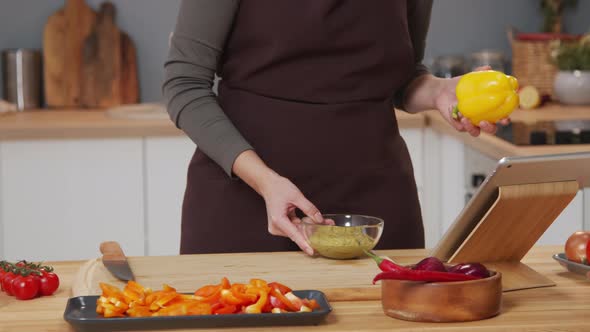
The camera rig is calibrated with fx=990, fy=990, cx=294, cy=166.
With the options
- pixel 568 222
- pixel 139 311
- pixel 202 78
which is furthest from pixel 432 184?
pixel 139 311

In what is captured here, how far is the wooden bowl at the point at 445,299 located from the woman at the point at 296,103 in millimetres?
588

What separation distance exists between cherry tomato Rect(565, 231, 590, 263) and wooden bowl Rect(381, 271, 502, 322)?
31 cm

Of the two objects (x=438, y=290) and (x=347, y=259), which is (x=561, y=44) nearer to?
(x=347, y=259)

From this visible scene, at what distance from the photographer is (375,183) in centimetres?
189

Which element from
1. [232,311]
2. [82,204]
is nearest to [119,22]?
[82,204]

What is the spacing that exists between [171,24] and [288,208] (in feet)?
7.29

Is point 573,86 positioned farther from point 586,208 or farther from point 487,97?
point 487,97

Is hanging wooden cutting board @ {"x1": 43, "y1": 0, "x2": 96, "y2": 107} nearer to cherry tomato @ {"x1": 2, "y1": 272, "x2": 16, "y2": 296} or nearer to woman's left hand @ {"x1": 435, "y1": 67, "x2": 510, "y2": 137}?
woman's left hand @ {"x1": 435, "y1": 67, "x2": 510, "y2": 137}

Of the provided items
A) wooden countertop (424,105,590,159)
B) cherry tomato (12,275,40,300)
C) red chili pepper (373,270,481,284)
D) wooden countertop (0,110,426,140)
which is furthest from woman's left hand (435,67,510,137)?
wooden countertop (0,110,426,140)

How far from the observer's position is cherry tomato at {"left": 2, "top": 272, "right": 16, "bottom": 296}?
4.54 feet

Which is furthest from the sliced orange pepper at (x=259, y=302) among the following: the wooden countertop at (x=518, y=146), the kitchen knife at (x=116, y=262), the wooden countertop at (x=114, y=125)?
the wooden countertop at (x=114, y=125)

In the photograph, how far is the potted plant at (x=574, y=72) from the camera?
3432 millimetres

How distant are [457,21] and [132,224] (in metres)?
1.51

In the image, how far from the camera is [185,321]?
3.95 feet
